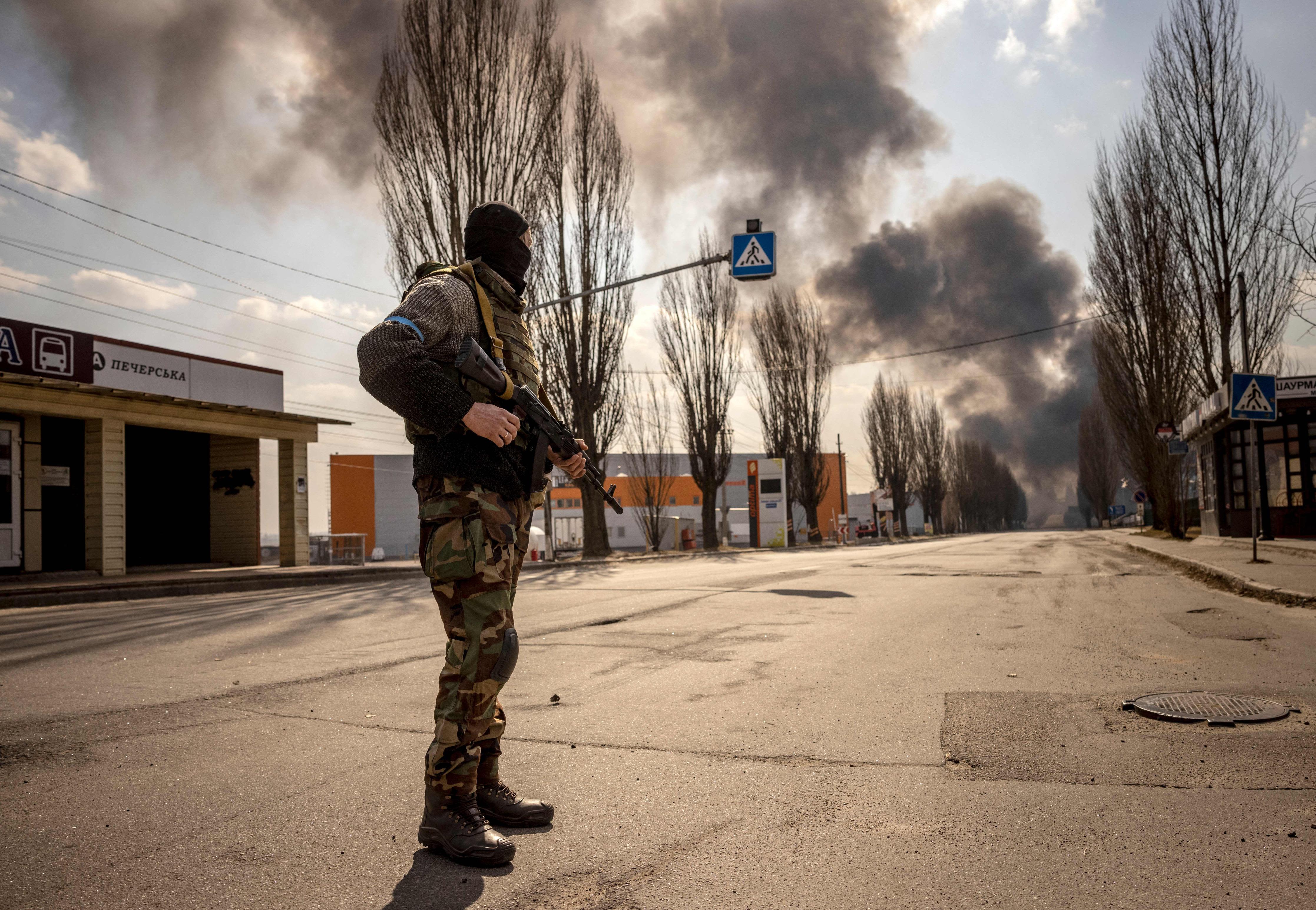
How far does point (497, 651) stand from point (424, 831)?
1.72ft

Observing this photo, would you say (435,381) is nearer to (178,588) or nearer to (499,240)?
(499,240)

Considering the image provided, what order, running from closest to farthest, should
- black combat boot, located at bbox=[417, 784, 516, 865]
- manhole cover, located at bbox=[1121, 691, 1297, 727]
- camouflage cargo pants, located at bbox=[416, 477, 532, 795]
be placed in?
1. black combat boot, located at bbox=[417, 784, 516, 865]
2. camouflage cargo pants, located at bbox=[416, 477, 532, 795]
3. manhole cover, located at bbox=[1121, 691, 1297, 727]

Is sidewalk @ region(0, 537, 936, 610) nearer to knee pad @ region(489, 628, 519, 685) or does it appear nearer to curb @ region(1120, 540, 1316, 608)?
knee pad @ region(489, 628, 519, 685)

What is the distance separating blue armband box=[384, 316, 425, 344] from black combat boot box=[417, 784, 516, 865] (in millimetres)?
1266

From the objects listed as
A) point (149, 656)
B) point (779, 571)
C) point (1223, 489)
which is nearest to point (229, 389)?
point (779, 571)

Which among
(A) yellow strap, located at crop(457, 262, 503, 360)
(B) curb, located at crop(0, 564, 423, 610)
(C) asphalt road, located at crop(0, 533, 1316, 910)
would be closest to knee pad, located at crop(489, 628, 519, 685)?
(C) asphalt road, located at crop(0, 533, 1316, 910)

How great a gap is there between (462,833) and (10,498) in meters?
18.7

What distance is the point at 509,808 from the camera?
2629 millimetres

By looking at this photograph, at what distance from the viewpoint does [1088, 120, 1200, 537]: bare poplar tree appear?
26.2m

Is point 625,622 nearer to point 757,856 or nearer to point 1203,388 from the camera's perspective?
point 757,856

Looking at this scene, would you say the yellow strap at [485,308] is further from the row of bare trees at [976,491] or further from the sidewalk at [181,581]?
the row of bare trees at [976,491]

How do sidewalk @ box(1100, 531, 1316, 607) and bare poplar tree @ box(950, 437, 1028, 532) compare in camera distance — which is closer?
sidewalk @ box(1100, 531, 1316, 607)

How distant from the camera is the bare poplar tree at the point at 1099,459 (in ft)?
251

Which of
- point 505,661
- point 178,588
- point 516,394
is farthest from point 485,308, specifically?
point 178,588
